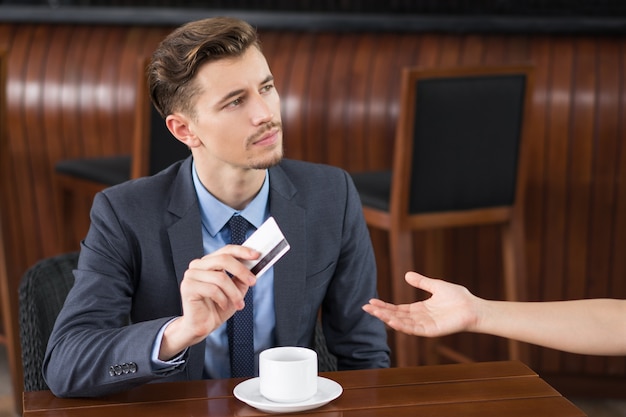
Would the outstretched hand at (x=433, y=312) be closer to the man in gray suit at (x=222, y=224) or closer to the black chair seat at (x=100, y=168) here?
the man in gray suit at (x=222, y=224)

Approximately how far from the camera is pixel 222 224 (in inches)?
74.3

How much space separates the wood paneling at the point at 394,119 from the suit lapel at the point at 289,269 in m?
1.42

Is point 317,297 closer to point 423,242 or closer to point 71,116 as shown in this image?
point 423,242

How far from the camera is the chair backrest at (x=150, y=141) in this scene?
2.89 metres

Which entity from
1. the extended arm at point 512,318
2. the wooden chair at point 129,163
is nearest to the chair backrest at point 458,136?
the wooden chair at point 129,163

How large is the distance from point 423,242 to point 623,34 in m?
0.88

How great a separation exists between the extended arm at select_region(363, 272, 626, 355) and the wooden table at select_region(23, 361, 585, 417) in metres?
0.07

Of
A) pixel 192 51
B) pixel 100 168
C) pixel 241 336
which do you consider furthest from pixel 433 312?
pixel 100 168

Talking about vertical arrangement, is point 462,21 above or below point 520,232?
above

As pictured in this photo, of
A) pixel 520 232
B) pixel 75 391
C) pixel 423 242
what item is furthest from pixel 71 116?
pixel 75 391

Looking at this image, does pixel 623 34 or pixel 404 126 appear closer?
pixel 404 126

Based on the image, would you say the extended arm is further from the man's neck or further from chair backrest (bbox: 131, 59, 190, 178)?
chair backrest (bbox: 131, 59, 190, 178)

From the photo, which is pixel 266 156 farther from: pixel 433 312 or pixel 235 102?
pixel 433 312

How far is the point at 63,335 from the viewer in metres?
1.69
